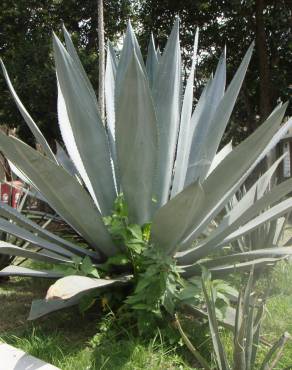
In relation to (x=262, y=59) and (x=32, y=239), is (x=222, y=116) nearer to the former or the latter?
(x=32, y=239)

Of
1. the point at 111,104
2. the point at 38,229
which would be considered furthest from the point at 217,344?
the point at 111,104

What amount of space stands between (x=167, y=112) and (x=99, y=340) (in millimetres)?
1335

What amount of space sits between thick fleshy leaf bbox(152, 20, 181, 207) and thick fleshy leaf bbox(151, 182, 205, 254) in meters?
0.34

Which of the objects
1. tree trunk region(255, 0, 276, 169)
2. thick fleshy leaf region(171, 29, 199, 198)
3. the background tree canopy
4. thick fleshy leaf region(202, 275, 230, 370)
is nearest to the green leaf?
thick fleshy leaf region(171, 29, 199, 198)

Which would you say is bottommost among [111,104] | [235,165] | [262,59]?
[235,165]

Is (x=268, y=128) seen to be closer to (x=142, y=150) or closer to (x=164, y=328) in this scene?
(x=142, y=150)

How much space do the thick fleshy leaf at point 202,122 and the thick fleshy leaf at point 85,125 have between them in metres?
0.52

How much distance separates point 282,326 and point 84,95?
1704mm

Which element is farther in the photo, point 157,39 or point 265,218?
point 157,39

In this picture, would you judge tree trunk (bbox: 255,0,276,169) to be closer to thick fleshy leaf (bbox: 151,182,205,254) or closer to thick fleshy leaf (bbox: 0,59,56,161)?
thick fleshy leaf (bbox: 0,59,56,161)

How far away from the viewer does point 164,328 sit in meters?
2.42

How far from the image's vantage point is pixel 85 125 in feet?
8.46

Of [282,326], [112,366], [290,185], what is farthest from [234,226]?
[112,366]

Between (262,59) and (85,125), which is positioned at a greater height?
(262,59)
